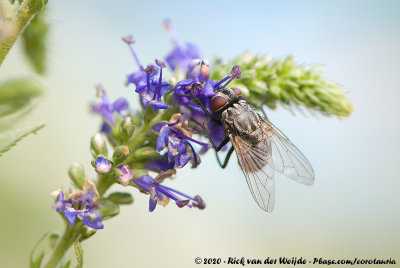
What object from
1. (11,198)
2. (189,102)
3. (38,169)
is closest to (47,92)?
(189,102)

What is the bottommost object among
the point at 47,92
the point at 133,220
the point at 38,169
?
the point at 133,220

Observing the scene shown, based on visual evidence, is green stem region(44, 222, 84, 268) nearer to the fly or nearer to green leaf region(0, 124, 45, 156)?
green leaf region(0, 124, 45, 156)

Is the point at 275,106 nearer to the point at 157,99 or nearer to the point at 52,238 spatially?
the point at 157,99

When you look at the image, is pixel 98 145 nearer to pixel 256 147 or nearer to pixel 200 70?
pixel 200 70

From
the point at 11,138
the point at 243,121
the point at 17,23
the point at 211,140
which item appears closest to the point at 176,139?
the point at 211,140

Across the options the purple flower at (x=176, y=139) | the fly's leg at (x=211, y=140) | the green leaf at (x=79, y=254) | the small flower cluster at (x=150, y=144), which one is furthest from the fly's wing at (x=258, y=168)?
the green leaf at (x=79, y=254)
